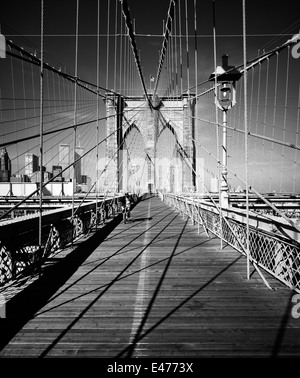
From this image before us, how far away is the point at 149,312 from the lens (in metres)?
2.85

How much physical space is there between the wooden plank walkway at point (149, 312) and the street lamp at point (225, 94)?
236 centimetres

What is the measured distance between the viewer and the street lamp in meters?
6.75

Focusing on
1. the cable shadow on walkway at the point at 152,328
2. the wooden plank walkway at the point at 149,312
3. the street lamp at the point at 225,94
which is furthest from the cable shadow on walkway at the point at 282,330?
the street lamp at the point at 225,94

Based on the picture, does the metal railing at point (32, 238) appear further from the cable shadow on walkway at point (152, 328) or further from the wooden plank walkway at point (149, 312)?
the cable shadow on walkway at point (152, 328)

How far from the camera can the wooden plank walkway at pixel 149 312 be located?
2.23m

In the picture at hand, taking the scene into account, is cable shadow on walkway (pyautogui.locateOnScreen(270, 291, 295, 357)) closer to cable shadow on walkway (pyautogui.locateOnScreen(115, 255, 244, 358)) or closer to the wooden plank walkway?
the wooden plank walkway

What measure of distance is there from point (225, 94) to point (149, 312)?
6435mm

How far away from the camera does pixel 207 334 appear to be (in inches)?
95.2

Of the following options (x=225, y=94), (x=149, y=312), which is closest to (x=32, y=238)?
(x=149, y=312)

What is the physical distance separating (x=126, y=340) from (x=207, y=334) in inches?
33.2
